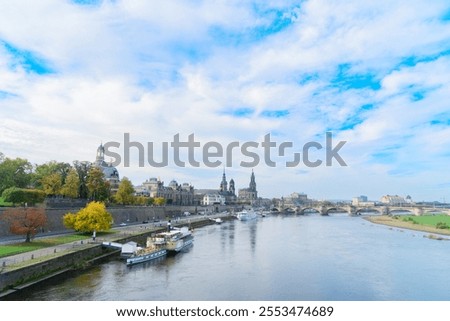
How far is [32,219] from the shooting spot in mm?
24109

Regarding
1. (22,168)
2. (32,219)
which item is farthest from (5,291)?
(22,168)

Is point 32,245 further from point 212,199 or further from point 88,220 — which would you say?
point 212,199

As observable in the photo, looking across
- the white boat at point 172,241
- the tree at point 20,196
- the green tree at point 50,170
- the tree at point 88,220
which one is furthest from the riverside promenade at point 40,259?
the green tree at point 50,170

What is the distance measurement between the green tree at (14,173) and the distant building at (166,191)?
161 feet

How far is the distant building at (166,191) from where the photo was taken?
9975 centimetres

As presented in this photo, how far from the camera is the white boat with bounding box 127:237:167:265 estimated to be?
84.5 ft

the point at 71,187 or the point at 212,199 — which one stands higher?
the point at 71,187

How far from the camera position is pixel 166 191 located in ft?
345

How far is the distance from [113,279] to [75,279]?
1934 mm

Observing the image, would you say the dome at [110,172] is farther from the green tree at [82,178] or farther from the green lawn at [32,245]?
the green lawn at [32,245]

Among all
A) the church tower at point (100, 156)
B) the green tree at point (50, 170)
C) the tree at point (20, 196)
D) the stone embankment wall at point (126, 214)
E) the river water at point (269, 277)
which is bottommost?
the river water at point (269, 277)

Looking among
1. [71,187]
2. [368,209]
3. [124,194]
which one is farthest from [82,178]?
[368,209]

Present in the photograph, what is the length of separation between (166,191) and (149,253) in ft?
256

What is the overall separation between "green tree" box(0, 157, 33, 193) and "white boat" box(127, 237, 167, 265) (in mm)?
18530
